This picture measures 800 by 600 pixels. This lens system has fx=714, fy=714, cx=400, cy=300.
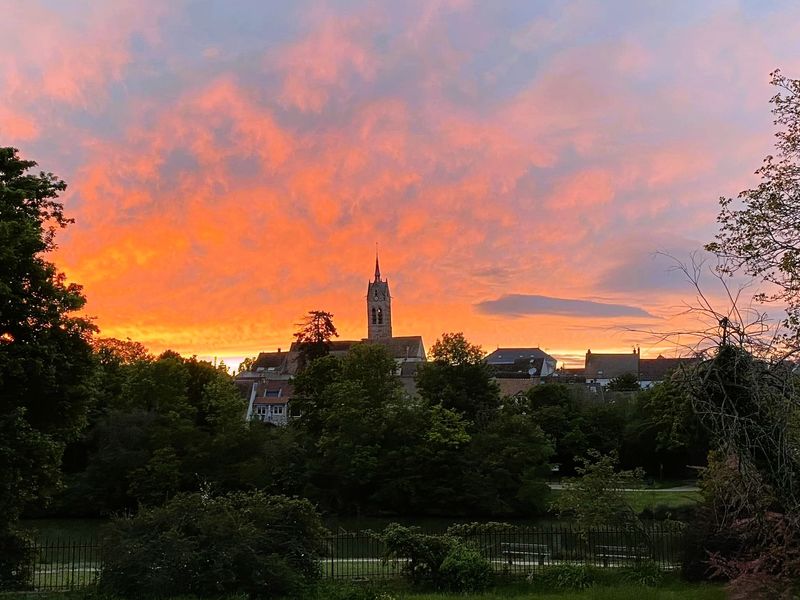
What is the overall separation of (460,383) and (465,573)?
36.9 m

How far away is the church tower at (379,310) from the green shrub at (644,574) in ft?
453

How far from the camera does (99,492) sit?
150 feet

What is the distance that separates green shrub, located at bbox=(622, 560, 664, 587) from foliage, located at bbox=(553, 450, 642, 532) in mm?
3355

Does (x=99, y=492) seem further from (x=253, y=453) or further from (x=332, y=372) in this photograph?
(x=332, y=372)

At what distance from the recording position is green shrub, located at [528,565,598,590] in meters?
16.2

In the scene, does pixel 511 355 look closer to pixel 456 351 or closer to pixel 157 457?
pixel 456 351

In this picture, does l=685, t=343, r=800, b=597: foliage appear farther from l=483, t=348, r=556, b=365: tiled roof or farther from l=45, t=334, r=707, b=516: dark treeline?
l=483, t=348, r=556, b=365: tiled roof

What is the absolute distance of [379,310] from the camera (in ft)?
513

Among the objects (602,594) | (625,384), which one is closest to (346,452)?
(602,594)

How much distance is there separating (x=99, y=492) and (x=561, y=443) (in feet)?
115

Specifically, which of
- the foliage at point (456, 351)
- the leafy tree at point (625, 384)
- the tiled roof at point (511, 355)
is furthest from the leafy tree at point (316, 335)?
the tiled roof at point (511, 355)

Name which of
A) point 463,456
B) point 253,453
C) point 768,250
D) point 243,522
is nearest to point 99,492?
point 253,453

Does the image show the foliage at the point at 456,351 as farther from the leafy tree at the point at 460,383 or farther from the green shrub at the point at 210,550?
the green shrub at the point at 210,550

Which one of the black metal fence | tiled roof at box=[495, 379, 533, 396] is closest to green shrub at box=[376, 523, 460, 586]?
the black metal fence
